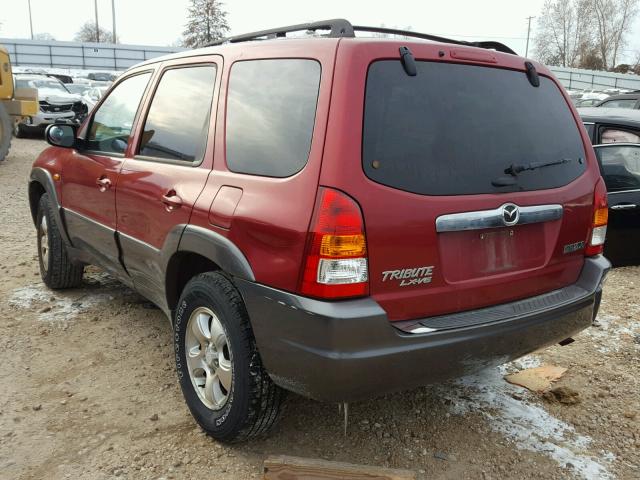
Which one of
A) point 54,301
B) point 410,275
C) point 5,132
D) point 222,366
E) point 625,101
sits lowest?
point 54,301

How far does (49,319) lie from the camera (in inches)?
172

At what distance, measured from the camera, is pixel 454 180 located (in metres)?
2.35

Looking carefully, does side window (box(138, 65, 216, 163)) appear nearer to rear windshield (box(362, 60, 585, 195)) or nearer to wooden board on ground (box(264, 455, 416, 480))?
rear windshield (box(362, 60, 585, 195))

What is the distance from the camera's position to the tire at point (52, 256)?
4645mm

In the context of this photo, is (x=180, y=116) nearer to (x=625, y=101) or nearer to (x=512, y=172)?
(x=512, y=172)

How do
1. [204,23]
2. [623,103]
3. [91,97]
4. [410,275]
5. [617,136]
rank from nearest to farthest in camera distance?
[410,275] → [617,136] → [623,103] → [91,97] → [204,23]

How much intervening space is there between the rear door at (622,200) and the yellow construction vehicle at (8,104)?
11.2 m

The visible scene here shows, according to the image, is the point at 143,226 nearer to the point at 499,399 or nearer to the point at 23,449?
the point at 23,449

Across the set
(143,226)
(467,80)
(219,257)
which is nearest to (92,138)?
(143,226)

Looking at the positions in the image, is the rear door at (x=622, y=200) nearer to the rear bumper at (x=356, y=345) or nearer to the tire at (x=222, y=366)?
the rear bumper at (x=356, y=345)

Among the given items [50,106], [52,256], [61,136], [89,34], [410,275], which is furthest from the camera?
[89,34]

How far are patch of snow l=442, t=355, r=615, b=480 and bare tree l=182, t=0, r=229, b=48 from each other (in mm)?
56811

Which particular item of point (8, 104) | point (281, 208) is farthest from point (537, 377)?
point (8, 104)

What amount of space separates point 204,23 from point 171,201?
57911mm
